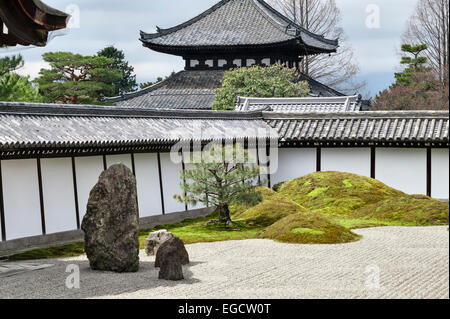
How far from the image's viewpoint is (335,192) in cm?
1822

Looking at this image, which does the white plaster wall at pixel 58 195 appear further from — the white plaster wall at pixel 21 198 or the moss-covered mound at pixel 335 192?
the moss-covered mound at pixel 335 192

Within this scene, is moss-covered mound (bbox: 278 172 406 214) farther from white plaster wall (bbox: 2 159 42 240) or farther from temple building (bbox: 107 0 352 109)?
temple building (bbox: 107 0 352 109)

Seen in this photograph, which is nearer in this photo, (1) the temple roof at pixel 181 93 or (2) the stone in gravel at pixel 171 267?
(2) the stone in gravel at pixel 171 267

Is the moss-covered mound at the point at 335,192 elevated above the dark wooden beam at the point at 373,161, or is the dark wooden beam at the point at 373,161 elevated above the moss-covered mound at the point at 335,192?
the dark wooden beam at the point at 373,161

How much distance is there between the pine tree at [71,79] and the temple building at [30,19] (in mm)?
40790

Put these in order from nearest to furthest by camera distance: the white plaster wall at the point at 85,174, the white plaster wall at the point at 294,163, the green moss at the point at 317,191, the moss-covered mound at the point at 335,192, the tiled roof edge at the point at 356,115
A: the moss-covered mound at the point at 335,192 < the white plaster wall at the point at 85,174 < the green moss at the point at 317,191 < the tiled roof edge at the point at 356,115 < the white plaster wall at the point at 294,163

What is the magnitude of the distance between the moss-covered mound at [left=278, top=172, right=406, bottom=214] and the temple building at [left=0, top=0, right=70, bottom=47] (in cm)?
919

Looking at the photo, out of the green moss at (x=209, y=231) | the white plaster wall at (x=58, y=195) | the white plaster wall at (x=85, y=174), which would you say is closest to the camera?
the green moss at (x=209, y=231)

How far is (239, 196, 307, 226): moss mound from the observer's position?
1766 centimetres

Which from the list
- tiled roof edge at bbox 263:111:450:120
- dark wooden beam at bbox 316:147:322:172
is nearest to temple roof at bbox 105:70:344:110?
tiled roof edge at bbox 263:111:450:120

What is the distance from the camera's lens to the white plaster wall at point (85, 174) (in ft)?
56.5

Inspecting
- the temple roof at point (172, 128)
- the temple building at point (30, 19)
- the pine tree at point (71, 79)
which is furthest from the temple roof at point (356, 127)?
the pine tree at point (71, 79)

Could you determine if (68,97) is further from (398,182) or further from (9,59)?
(398,182)

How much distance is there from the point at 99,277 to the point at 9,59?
2173cm
